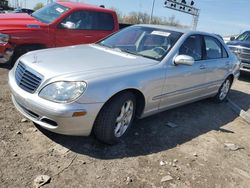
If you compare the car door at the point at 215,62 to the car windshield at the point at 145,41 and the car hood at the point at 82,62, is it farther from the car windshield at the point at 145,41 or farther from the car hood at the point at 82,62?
the car hood at the point at 82,62

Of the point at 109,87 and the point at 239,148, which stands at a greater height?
the point at 109,87

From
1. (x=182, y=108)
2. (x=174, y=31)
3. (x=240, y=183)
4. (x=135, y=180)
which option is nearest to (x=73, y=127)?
(x=135, y=180)

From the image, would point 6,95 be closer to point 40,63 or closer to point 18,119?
point 18,119

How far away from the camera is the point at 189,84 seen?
5055mm

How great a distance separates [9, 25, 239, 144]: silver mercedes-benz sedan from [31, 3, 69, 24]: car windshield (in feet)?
8.09

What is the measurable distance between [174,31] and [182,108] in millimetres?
1646

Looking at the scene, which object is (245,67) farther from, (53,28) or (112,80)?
(112,80)

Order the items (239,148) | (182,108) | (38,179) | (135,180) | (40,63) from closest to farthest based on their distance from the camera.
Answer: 1. (38,179)
2. (135,180)
3. (40,63)
4. (239,148)
5. (182,108)

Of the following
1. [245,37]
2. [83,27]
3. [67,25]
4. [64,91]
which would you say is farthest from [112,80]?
[245,37]

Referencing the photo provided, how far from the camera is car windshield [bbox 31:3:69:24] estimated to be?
7.25 meters

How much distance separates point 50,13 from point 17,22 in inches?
41.1

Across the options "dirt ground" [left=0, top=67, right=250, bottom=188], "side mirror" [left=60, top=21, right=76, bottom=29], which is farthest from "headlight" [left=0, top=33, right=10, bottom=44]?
"dirt ground" [left=0, top=67, right=250, bottom=188]

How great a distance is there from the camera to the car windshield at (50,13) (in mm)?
7253

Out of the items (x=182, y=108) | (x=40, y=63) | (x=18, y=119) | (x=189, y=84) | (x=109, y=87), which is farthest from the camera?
(x=182, y=108)
